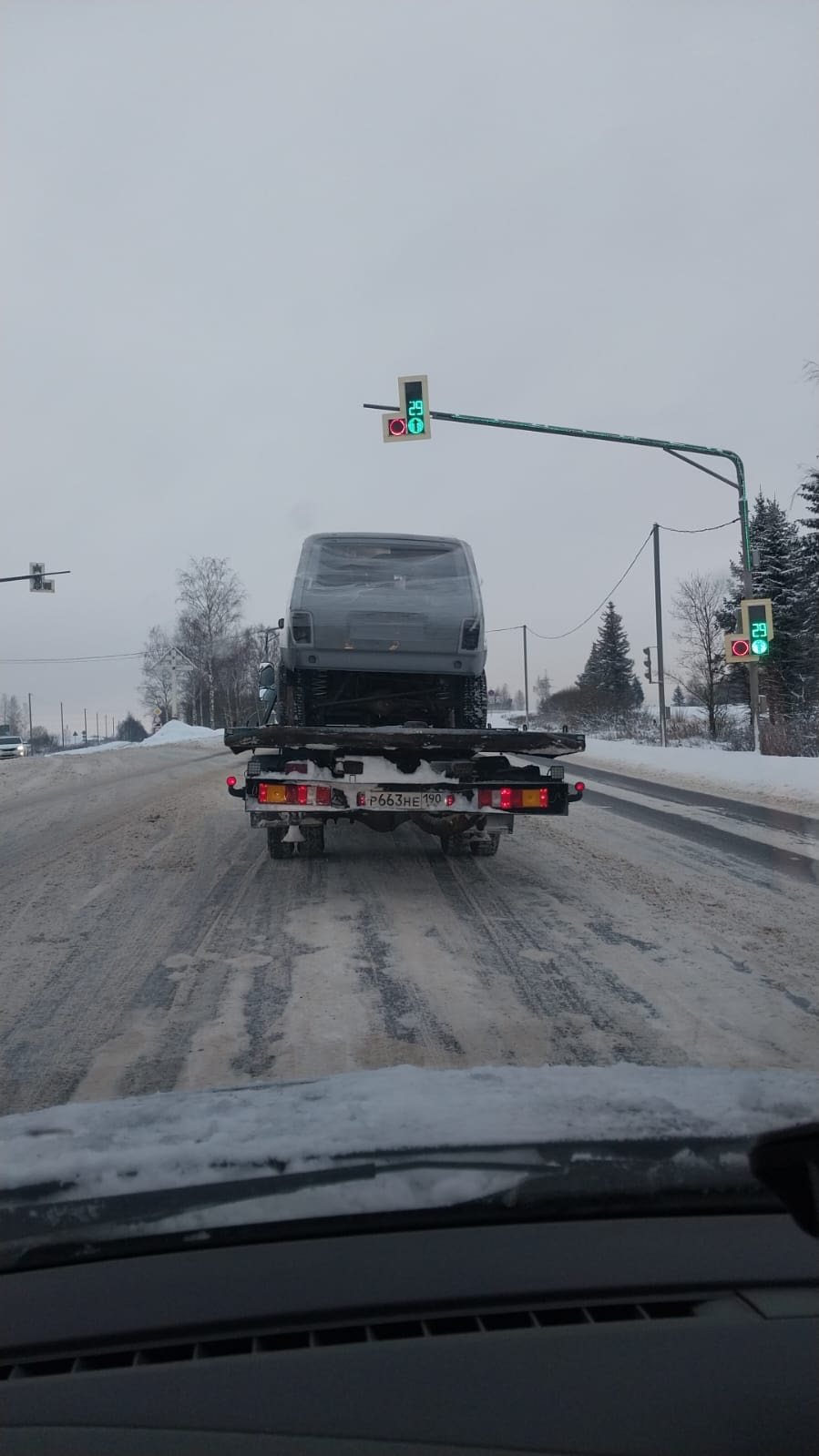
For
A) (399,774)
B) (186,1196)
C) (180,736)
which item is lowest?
(186,1196)

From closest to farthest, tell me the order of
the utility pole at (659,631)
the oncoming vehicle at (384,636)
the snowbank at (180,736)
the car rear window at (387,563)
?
the oncoming vehicle at (384,636) < the car rear window at (387,563) < the utility pole at (659,631) < the snowbank at (180,736)

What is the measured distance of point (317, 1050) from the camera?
4.22 metres

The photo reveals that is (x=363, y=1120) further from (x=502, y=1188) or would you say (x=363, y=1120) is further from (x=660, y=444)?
(x=660, y=444)

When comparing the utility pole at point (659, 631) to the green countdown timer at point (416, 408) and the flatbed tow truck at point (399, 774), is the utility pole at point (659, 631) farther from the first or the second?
the flatbed tow truck at point (399, 774)

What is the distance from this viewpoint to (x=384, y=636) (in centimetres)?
860

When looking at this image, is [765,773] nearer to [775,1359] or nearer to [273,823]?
[273,823]

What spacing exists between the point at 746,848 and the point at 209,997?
6.44 meters

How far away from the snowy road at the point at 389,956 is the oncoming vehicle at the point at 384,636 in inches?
55.6

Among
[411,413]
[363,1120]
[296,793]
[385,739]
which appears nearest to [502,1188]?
[363,1120]

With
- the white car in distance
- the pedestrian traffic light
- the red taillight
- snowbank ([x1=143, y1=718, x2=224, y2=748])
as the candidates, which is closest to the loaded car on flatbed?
the red taillight

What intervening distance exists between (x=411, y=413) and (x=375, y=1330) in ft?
47.5

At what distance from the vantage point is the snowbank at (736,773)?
15.0 m

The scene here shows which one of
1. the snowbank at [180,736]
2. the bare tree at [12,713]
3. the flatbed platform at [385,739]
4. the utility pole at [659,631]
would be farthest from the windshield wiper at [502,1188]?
the bare tree at [12,713]

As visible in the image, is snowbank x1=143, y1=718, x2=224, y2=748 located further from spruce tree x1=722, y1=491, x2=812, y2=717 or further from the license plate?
the license plate
